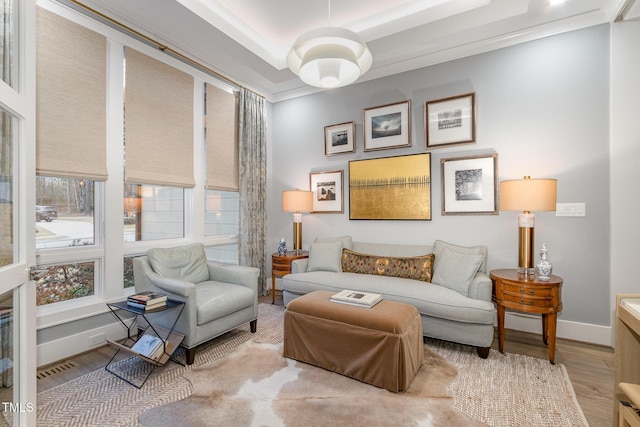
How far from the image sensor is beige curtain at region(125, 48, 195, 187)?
9.86 feet

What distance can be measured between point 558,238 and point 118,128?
4.48 m

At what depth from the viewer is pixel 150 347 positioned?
7.61ft

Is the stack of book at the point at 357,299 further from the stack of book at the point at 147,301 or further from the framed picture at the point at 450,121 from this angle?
the framed picture at the point at 450,121

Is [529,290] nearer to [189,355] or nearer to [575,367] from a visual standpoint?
[575,367]

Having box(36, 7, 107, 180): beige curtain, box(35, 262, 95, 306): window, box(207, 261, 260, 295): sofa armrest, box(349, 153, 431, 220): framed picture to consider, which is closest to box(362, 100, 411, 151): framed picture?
box(349, 153, 431, 220): framed picture

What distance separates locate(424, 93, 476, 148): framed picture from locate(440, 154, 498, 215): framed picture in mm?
243

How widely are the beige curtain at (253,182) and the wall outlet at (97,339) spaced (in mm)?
1746

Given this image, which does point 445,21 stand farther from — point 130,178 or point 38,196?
point 38,196

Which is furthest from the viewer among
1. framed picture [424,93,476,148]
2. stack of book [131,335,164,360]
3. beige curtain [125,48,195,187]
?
framed picture [424,93,476,148]

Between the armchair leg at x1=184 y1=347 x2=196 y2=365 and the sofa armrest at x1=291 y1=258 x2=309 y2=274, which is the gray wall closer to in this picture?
the sofa armrest at x1=291 y1=258 x2=309 y2=274

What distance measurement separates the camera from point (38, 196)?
8.18ft

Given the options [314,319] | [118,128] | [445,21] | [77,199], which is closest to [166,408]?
[314,319]

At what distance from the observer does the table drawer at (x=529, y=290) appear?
2.48 metres

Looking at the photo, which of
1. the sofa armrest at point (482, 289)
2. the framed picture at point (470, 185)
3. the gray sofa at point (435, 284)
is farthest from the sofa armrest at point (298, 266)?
the sofa armrest at point (482, 289)
